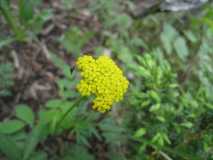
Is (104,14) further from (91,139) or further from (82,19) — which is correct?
(91,139)

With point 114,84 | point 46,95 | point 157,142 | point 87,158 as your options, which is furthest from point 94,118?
point 46,95

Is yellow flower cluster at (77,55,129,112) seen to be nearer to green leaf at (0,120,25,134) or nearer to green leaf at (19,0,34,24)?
green leaf at (0,120,25,134)

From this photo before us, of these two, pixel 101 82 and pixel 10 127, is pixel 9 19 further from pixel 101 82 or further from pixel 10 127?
pixel 101 82

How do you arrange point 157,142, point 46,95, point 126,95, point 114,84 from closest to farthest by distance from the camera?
1. point 114,84
2. point 157,142
3. point 126,95
4. point 46,95

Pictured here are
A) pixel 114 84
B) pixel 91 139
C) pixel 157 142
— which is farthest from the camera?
pixel 91 139

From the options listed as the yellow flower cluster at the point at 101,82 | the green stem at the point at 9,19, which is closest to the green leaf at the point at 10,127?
the yellow flower cluster at the point at 101,82

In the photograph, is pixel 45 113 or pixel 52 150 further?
pixel 52 150
